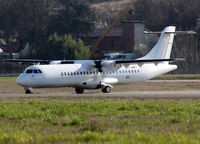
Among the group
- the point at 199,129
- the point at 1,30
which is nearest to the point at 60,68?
the point at 199,129

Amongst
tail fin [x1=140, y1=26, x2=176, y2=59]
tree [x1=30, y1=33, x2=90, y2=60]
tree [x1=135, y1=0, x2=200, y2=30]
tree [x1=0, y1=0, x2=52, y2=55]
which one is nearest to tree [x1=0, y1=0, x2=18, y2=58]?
tree [x1=0, y1=0, x2=52, y2=55]

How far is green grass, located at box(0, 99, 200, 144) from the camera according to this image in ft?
51.3

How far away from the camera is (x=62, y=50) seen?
8962cm

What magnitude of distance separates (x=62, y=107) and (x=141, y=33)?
79580mm

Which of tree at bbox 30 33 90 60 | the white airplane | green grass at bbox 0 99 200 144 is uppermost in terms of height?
green grass at bbox 0 99 200 144

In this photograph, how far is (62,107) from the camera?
2677 cm

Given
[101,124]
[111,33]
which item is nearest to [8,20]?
[111,33]

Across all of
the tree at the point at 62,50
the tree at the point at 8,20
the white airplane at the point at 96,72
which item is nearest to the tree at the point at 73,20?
the tree at the point at 8,20

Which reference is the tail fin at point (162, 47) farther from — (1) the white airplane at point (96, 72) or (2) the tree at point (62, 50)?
(2) the tree at point (62, 50)

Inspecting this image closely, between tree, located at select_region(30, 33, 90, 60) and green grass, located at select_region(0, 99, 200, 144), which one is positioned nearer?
green grass, located at select_region(0, 99, 200, 144)

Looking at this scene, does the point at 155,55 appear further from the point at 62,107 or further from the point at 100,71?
the point at 62,107

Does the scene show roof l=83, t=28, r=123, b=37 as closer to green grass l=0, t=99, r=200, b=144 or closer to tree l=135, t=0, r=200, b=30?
tree l=135, t=0, r=200, b=30

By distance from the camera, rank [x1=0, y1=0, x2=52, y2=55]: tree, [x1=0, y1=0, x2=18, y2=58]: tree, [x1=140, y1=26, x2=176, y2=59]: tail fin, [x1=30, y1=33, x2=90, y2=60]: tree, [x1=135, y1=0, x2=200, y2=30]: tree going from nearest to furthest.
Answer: [x1=140, y1=26, x2=176, y2=59]: tail fin
[x1=30, y1=33, x2=90, y2=60]: tree
[x1=0, y1=0, x2=52, y2=55]: tree
[x1=0, y1=0, x2=18, y2=58]: tree
[x1=135, y1=0, x2=200, y2=30]: tree

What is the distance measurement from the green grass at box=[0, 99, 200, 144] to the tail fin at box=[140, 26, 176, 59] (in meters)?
21.2
